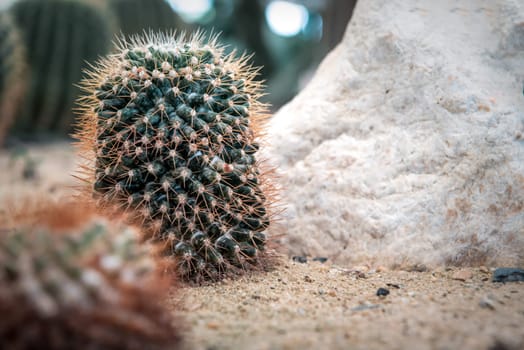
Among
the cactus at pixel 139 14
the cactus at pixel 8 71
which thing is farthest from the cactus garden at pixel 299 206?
the cactus at pixel 139 14

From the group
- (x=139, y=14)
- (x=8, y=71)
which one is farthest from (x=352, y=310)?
(x=139, y=14)

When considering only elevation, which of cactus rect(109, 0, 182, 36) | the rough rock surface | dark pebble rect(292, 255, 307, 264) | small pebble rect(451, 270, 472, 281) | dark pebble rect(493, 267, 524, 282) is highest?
cactus rect(109, 0, 182, 36)

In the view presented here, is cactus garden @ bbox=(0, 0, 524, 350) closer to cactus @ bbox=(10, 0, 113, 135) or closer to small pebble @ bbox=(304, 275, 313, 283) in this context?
small pebble @ bbox=(304, 275, 313, 283)

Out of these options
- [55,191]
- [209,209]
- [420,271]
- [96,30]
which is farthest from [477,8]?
[96,30]

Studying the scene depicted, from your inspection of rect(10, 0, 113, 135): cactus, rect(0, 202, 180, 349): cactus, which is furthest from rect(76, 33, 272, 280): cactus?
rect(10, 0, 113, 135): cactus

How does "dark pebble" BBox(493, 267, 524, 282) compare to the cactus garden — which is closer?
the cactus garden

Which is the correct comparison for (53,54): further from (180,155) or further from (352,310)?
(352,310)

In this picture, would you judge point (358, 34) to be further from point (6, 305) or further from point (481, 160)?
point (6, 305)
